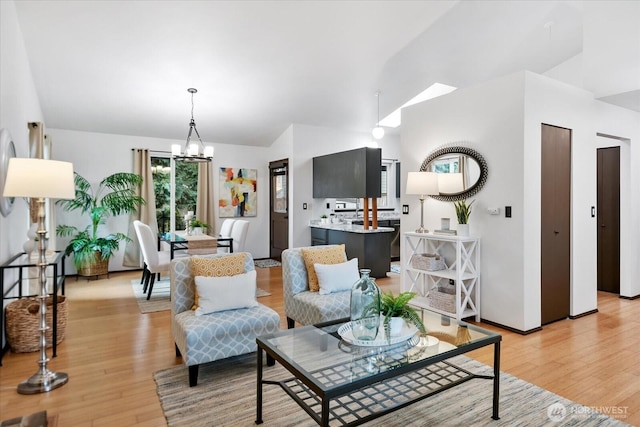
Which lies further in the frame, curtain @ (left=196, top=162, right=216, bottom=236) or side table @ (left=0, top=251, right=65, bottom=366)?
curtain @ (left=196, top=162, right=216, bottom=236)

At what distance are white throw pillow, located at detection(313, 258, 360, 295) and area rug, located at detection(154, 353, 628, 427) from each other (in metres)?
0.82

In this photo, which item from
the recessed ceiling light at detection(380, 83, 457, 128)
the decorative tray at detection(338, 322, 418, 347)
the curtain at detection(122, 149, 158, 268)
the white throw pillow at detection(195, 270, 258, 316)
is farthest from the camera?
the curtain at detection(122, 149, 158, 268)

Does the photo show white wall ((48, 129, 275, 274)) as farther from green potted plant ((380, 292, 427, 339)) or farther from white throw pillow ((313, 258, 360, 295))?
green potted plant ((380, 292, 427, 339))

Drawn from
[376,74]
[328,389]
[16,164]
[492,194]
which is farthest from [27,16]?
[492,194]

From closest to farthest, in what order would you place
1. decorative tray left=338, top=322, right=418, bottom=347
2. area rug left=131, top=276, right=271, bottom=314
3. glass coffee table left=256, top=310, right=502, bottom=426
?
glass coffee table left=256, top=310, right=502, bottom=426 → decorative tray left=338, top=322, right=418, bottom=347 → area rug left=131, top=276, right=271, bottom=314

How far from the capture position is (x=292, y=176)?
6.91m

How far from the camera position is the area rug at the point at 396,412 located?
2117 mm

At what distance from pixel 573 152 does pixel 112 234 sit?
6.73 m

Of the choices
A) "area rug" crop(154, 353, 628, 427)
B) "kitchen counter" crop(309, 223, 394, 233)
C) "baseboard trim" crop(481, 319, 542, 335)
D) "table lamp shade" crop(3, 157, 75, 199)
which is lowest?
"area rug" crop(154, 353, 628, 427)

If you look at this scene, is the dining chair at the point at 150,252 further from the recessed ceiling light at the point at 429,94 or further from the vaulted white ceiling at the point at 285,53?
the recessed ceiling light at the point at 429,94

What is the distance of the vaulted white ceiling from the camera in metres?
3.94

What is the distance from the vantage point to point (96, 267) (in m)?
5.98

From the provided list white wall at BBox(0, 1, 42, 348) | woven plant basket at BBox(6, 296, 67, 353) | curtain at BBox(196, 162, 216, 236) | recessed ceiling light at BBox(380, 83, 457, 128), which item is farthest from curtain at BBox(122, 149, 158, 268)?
recessed ceiling light at BBox(380, 83, 457, 128)

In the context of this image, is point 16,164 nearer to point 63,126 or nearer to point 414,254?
point 414,254
